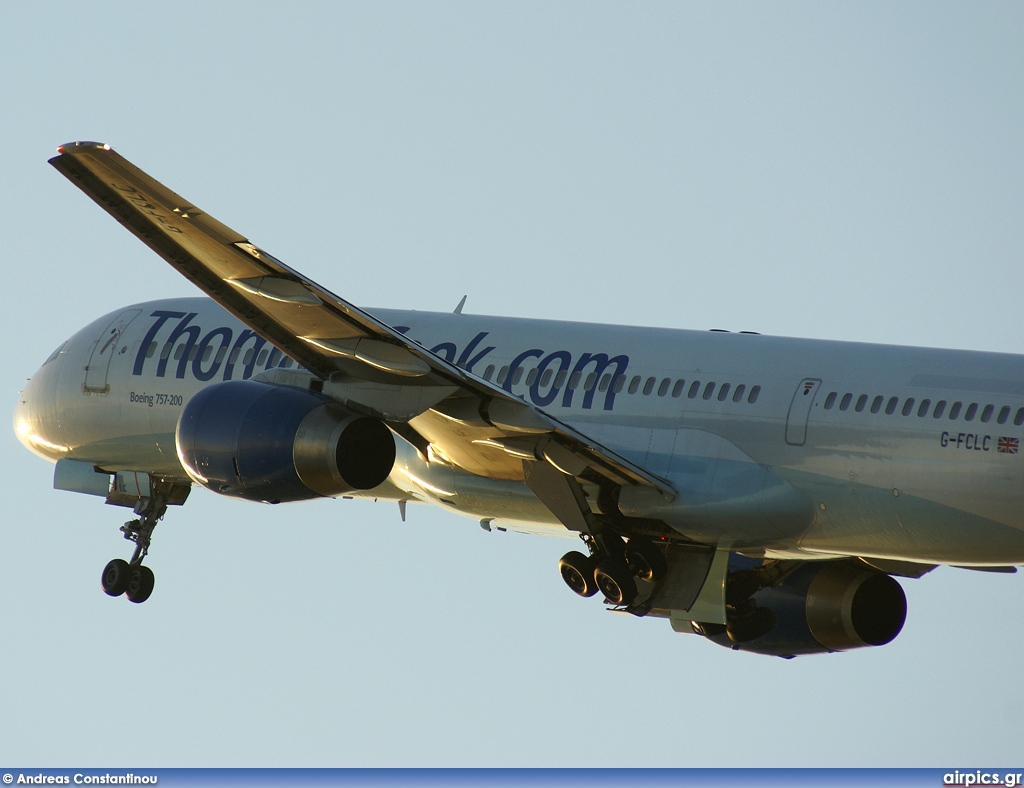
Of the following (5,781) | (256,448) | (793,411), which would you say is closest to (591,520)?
(793,411)

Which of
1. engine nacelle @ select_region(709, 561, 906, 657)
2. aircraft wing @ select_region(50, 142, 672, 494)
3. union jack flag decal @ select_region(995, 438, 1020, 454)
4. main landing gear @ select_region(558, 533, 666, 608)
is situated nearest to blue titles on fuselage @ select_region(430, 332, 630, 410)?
aircraft wing @ select_region(50, 142, 672, 494)

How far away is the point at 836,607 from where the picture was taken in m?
29.2

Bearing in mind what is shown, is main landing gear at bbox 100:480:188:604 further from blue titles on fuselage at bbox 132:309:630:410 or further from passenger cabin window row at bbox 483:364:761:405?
passenger cabin window row at bbox 483:364:761:405

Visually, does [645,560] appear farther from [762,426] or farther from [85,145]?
[85,145]

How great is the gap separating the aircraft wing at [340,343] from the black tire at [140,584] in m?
8.23

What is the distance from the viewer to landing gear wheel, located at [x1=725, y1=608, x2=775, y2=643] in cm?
2959

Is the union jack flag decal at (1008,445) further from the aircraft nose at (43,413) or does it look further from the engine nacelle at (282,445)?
the aircraft nose at (43,413)

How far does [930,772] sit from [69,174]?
1193cm

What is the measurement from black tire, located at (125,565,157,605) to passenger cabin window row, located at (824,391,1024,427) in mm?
12780

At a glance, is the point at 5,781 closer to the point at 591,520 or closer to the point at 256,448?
the point at 256,448

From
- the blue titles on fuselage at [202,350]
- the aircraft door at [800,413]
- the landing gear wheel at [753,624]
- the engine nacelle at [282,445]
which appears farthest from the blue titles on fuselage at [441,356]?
the landing gear wheel at [753,624]

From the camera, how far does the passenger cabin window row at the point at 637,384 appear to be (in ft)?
84.5

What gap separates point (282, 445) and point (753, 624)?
9.12 metres

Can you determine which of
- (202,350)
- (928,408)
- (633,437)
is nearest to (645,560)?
(633,437)
